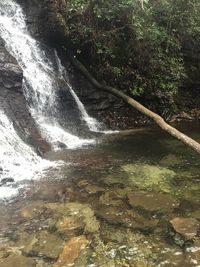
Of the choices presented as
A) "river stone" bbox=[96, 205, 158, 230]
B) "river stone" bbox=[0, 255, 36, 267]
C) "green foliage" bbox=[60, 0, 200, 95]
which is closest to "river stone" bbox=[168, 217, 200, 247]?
"river stone" bbox=[96, 205, 158, 230]

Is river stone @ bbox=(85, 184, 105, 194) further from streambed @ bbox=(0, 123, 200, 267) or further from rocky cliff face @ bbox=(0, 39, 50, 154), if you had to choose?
rocky cliff face @ bbox=(0, 39, 50, 154)

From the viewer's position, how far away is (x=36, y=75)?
14.8 meters

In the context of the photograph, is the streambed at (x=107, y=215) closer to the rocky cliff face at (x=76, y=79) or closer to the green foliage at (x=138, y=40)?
the rocky cliff face at (x=76, y=79)

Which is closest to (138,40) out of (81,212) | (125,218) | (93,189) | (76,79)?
(76,79)

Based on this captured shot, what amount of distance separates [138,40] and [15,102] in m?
5.91

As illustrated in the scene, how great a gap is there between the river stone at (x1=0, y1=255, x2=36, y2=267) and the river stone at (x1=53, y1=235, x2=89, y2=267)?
39 cm

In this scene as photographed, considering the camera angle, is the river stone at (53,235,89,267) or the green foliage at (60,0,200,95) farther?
the green foliage at (60,0,200,95)

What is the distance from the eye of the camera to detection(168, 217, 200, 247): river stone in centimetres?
655

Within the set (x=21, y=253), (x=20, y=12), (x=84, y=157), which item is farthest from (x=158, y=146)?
(x=20, y=12)

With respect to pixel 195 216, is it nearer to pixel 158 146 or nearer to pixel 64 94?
pixel 158 146

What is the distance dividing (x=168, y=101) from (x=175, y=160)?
6317mm

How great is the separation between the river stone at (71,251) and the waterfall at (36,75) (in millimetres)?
6376

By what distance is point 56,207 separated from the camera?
794 cm

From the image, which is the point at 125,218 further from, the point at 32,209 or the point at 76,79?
the point at 76,79
